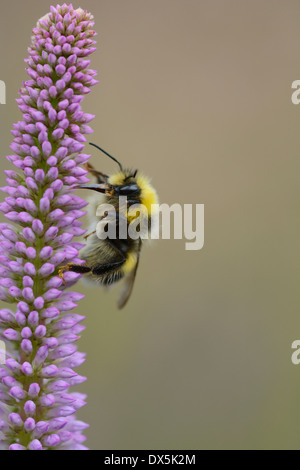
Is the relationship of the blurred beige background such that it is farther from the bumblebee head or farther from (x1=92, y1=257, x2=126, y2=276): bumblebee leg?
(x1=92, y1=257, x2=126, y2=276): bumblebee leg

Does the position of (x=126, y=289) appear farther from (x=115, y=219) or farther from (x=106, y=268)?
(x=115, y=219)

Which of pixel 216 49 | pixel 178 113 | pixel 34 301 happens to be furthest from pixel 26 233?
pixel 216 49

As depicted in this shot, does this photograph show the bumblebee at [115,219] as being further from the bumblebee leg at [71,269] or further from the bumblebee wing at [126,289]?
the bumblebee leg at [71,269]

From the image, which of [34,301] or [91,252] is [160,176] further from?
[34,301]

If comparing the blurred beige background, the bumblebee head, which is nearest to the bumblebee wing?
the bumblebee head

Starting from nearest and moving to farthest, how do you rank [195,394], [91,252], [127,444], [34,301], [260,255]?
[34,301], [91,252], [127,444], [195,394], [260,255]

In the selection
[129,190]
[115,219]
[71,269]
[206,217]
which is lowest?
[71,269]

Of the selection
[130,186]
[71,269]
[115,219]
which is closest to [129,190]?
[130,186]
